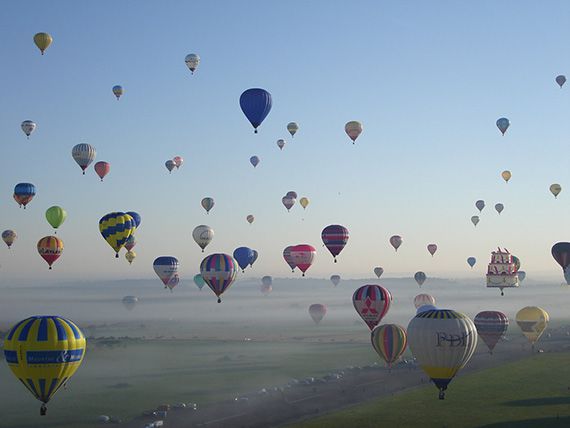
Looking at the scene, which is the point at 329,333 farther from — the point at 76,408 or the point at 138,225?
the point at 76,408

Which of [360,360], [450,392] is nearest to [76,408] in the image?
[450,392]

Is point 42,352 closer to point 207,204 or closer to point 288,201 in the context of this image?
point 207,204

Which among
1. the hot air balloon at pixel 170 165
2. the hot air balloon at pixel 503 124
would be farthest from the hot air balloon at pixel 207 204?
the hot air balloon at pixel 503 124

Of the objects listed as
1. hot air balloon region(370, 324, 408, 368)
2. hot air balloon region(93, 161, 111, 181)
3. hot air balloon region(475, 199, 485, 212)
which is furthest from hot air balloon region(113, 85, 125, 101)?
hot air balloon region(475, 199, 485, 212)

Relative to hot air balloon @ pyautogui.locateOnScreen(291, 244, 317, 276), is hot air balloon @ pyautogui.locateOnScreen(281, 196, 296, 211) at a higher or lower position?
higher

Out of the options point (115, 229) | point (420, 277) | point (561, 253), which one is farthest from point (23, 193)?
point (420, 277)

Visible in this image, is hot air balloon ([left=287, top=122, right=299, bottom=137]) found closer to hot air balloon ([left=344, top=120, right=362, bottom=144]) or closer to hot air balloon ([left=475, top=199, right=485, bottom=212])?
hot air balloon ([left=344, top=120, right=362, bottom=144])
